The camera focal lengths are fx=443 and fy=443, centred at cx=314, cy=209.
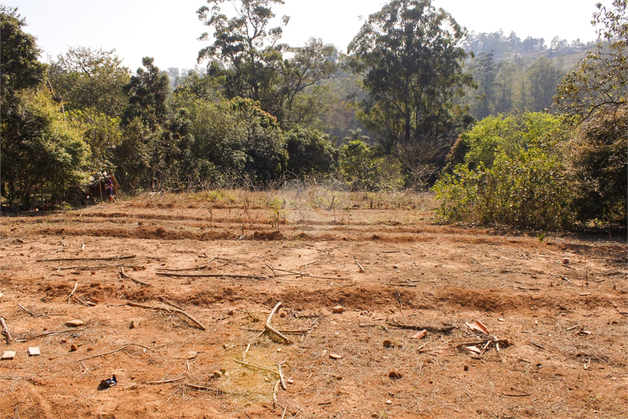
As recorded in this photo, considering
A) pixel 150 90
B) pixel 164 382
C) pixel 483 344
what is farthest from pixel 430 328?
pixel 150 90

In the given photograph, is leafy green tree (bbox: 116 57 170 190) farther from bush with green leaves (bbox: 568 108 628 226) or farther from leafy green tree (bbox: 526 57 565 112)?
leafy green tree (bbox: 526 57 565 112)

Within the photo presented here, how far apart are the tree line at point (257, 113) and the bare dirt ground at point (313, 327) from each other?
4.00 metres

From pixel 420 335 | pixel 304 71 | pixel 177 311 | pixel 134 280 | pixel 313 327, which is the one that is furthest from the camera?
pixel 304 71

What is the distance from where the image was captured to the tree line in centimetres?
1080

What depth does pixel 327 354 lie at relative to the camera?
144 inches

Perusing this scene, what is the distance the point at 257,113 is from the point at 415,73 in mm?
11029

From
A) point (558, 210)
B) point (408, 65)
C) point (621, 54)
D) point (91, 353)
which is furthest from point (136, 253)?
point (408, 65)

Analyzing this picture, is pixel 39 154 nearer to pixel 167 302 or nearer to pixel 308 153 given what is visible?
pixel 167 302

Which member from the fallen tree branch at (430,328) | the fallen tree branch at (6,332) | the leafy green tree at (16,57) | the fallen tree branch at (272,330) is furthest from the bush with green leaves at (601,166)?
the leafy green tree at (16,57)

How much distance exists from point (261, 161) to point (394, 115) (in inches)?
504

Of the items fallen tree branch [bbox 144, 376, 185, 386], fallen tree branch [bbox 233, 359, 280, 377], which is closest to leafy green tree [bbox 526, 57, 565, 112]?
fallen tree branch [bbox 233, 359, 280, 377]

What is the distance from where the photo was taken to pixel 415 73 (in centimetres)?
2817

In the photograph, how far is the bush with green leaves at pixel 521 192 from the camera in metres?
9.01

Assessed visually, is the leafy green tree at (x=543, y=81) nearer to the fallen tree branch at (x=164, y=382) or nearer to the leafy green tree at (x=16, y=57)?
the leafy green tree at (x=16, y=57)
